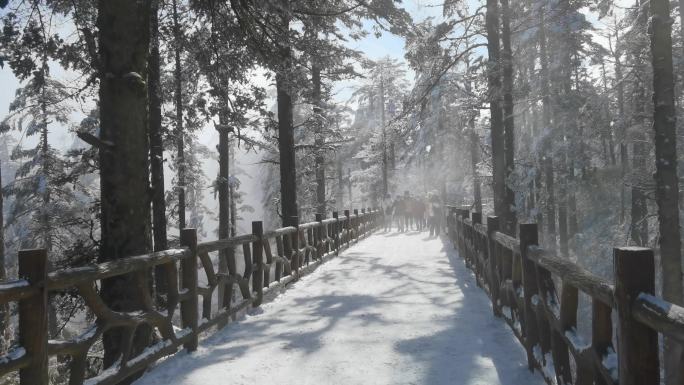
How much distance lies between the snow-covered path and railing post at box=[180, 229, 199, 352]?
320 mm

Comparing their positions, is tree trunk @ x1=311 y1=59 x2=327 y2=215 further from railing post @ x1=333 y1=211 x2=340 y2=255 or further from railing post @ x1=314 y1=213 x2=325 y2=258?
railing post @ x1=314 y1=213 x2=325 y2=258

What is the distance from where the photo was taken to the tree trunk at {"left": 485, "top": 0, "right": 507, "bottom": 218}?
15.3 meters

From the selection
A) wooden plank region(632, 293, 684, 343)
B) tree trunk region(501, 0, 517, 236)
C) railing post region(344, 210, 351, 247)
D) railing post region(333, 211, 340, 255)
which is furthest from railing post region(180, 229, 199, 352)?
railing post region(344, 210, 351, 247)

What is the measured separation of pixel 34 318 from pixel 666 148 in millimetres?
13150

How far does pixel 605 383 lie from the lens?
307 centimetres

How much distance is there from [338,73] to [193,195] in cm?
2775

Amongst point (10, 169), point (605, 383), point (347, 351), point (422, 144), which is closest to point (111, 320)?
point (347, 351)

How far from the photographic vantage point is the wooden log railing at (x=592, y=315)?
99.2 inches

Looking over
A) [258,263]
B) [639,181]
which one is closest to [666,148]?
[639,181]

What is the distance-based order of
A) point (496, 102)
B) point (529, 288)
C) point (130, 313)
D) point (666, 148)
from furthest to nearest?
point (496, 102) → point (666, 148) → point (529, 288) → point (130, 313)

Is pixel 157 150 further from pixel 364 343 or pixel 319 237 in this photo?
pixel 364 343

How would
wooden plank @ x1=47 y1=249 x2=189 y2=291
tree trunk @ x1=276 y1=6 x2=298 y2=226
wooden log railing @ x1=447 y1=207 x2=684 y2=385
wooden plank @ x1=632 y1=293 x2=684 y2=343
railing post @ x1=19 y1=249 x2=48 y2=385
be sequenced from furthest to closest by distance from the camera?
tree trunk @ x1=276 y1=6 x2=298 y2=226 → wooden plank @ x1=47 y1=249 x2=189 y2=291 → railing post @ x1=19 y1=249 x2=48 y2=385 → wooden log railing @ x1=447 y1=207 x2=684 y2=385 → wooden plank @ x1=632 y1=293 x2=684 y2=343

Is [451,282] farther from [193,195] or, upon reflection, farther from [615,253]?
[193,195]

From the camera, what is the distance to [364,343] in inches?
236
